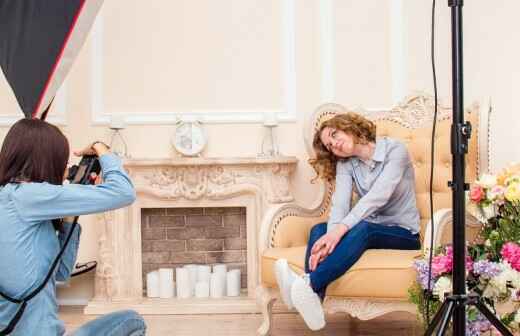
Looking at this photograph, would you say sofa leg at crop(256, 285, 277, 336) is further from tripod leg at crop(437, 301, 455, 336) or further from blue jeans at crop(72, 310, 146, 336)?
tripod leg at crop(437, 301, 455, 336)

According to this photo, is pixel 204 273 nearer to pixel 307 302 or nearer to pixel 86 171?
pixel 307 302

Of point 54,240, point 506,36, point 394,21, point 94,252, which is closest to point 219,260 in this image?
point 94,252

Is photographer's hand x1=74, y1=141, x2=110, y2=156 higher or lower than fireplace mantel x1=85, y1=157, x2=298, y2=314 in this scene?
higher

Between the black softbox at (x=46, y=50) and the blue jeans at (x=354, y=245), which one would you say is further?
the blue jeans at (x=354, y=245)

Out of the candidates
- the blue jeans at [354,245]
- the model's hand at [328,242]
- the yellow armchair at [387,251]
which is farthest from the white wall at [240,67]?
the model's hand at [328,242]

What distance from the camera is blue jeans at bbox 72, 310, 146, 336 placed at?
168cm

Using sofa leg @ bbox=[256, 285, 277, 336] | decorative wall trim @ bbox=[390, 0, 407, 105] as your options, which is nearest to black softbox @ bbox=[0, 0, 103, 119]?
sofa leg @ bbox=[256, 285, 277, 336]

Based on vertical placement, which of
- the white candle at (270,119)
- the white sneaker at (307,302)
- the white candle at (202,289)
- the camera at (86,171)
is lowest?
the white candle at (202,289)

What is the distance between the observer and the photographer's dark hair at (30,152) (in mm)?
1560

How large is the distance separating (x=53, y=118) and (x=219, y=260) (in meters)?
1.27

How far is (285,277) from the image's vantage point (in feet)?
8.04

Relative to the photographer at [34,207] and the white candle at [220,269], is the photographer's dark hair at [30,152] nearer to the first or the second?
the photographer at [34,207]

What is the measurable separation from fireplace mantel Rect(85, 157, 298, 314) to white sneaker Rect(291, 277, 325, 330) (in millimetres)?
1118

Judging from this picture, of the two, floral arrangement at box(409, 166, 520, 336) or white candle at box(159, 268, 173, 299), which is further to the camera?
white candle at box(159, 268, 173, 299)
